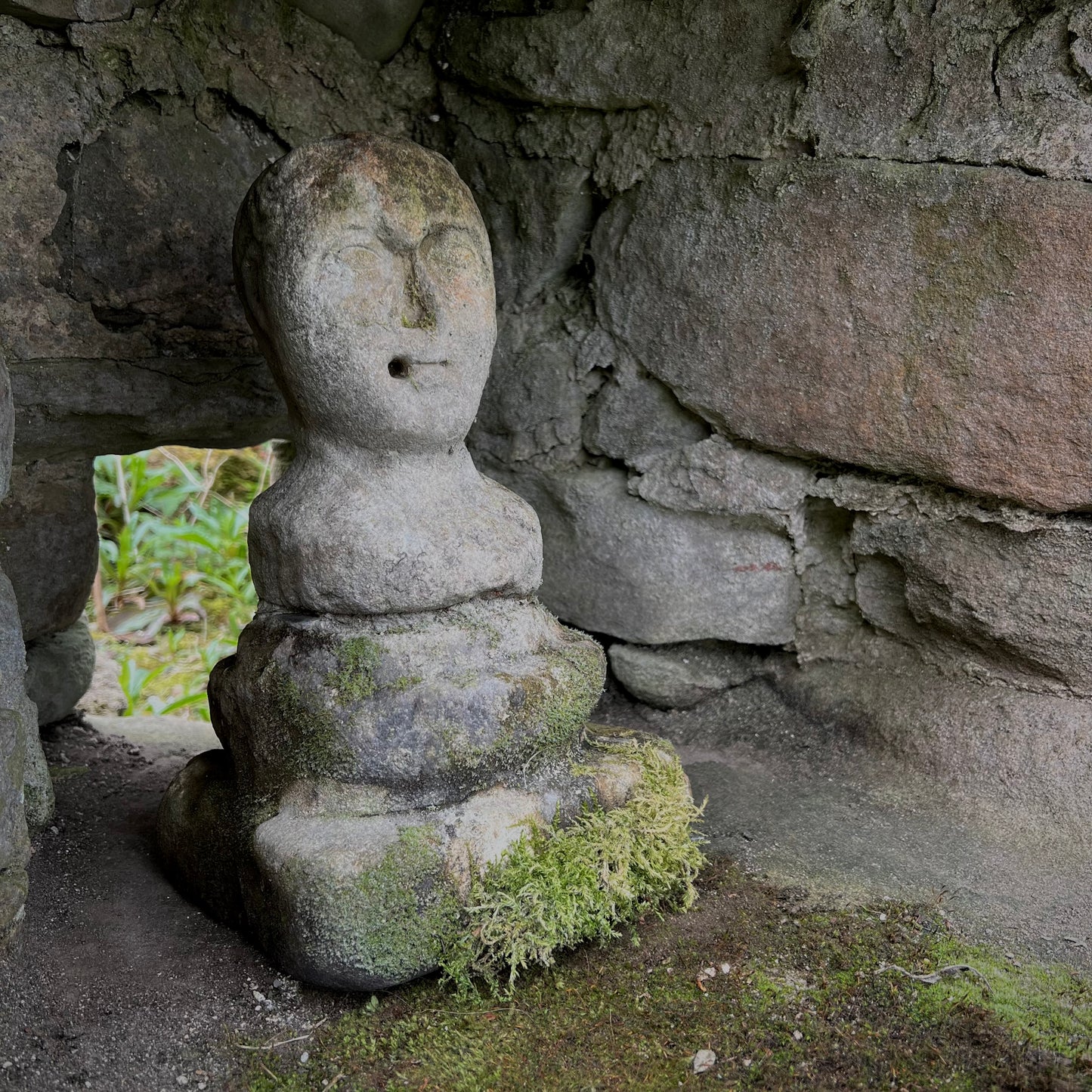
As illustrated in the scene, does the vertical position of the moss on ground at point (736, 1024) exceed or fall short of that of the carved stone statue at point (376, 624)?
it falls short

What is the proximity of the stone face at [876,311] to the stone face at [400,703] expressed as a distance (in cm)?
71

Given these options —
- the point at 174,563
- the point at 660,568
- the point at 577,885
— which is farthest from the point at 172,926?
the point at 174,563

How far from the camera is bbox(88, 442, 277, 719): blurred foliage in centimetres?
423

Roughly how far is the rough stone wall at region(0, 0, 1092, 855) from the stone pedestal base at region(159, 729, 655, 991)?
716 mm

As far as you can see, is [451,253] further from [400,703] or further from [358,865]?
[358,865]

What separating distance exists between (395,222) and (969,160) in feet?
3.08

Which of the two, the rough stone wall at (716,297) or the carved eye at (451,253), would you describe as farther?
the rough stone wall at (716,297)

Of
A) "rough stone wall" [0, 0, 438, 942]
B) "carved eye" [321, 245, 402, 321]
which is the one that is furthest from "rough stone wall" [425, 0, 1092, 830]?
"carved eye" [321, 245, 402, 321]

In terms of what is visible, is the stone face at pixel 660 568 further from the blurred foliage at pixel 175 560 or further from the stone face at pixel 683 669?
the blurred foliage at pixel 175 560

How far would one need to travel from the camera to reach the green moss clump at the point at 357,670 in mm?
1786

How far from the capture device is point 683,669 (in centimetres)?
258

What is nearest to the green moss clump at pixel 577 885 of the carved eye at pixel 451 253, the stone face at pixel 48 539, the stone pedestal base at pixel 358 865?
the stone pedestal base at pixel 358 865

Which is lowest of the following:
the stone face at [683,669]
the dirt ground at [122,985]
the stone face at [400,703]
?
the dirt ground at [122,985]

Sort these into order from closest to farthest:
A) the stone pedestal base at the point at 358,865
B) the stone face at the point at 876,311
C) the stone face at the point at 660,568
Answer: the stone pedestal base at the point at 358,865, the stone face at the point at 876,311, the stone face at the point at 660,568
